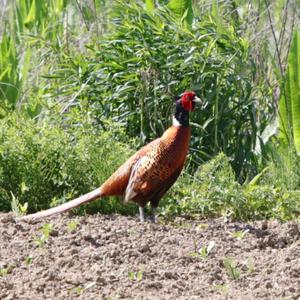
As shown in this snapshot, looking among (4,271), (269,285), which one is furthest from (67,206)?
(269,285)

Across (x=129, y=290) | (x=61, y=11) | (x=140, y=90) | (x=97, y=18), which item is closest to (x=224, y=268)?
(x=129, y=290)

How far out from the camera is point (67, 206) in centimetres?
632

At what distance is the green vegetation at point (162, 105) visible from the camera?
22.2ft

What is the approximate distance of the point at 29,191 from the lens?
22.2 ft

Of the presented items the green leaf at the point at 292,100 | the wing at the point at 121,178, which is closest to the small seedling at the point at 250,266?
the wing at the point at 121,178

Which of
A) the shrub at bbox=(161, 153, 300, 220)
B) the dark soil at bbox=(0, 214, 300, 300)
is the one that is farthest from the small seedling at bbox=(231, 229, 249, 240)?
the shrub at bbox=(161, 153, 300, 220)

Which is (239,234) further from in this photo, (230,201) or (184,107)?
(184,107)

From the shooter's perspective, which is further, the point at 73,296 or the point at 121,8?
the point at 121,8

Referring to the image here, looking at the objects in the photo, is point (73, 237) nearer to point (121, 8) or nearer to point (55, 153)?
point (55, 153)

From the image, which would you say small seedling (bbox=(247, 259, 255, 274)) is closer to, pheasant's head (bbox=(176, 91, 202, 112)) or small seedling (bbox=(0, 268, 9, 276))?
small seedling (bbox=(0, 268, 9, 276))

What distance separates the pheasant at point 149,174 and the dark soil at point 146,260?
245 mm

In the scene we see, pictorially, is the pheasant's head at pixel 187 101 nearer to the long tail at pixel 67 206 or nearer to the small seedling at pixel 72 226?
the long tail at pixel 67 206

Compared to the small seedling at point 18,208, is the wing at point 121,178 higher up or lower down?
higher up

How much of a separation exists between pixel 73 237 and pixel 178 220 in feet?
3.61
